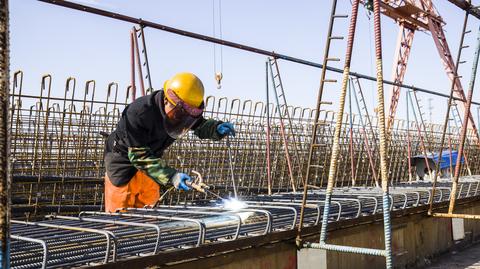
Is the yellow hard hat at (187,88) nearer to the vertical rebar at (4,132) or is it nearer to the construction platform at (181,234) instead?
the construction platform at (181,234)

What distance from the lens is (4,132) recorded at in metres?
1.59

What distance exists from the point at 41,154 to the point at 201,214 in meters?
3.83

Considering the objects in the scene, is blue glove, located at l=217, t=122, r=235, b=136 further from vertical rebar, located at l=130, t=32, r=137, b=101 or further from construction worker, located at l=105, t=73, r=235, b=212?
vertical rebar, located at l=130, t=32, r=137, b=101

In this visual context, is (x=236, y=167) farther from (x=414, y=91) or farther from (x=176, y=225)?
(x=176, y=225)

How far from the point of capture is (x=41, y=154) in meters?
7.30

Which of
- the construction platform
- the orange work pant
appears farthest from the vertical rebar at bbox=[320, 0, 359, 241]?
the orange work pant

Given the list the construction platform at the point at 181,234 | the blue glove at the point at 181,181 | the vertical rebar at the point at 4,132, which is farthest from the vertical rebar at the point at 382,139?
the vertical rebar at the point at 4,132

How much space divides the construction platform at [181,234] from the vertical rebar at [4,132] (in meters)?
1.03

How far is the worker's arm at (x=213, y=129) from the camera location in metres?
5.52

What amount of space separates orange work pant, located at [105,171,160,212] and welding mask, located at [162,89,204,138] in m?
0.75

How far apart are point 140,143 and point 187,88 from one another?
0.65 meters

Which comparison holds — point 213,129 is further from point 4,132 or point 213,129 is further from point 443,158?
point 443,158

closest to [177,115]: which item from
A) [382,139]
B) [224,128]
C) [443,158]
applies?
[224,128]

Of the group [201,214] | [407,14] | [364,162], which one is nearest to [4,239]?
[201,214]
